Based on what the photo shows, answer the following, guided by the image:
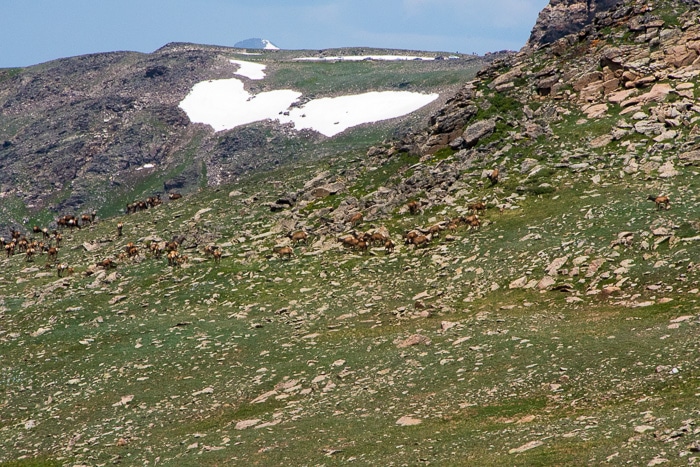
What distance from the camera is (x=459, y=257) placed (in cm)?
4197

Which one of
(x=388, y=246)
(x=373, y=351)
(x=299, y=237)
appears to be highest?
(x=299, y=237)

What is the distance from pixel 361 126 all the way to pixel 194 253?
263ft

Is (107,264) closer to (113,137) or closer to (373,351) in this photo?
(373,351)

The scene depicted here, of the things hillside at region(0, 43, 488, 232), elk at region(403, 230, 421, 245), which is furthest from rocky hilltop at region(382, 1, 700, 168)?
hillside at region(0, 43, 488, 232)

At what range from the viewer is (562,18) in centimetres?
10944

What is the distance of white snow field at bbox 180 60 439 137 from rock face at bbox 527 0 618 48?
27.3 meters

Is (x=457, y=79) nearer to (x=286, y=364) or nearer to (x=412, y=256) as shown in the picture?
(x=412, y=256)

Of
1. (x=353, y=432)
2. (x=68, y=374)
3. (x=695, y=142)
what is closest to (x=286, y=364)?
(x=353, y=432)

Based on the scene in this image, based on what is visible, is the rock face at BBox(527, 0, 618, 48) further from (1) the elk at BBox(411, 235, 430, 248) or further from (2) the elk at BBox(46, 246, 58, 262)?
(2) the elk at BBox(46, 246, 58, 262)

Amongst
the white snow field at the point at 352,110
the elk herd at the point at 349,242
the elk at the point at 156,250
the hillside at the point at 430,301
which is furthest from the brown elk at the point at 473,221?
the white snow field at the point at 352,110

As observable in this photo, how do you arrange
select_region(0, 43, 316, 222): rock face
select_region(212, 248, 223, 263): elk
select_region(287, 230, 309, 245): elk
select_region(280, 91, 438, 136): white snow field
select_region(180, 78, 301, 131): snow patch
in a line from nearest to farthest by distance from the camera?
select_region(212, 248, 223, 263): elk, select_region(287, 230, 309, 245): elk, select_region(0, 43, 316, 222): rock face, select_region(280, 91, 438, 136): white snow field, select_region(180, 78, 301, 131): snow patch

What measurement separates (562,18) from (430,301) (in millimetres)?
85640

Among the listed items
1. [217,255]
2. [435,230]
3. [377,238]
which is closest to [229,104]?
[217,255]

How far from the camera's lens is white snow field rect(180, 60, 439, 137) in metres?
133
